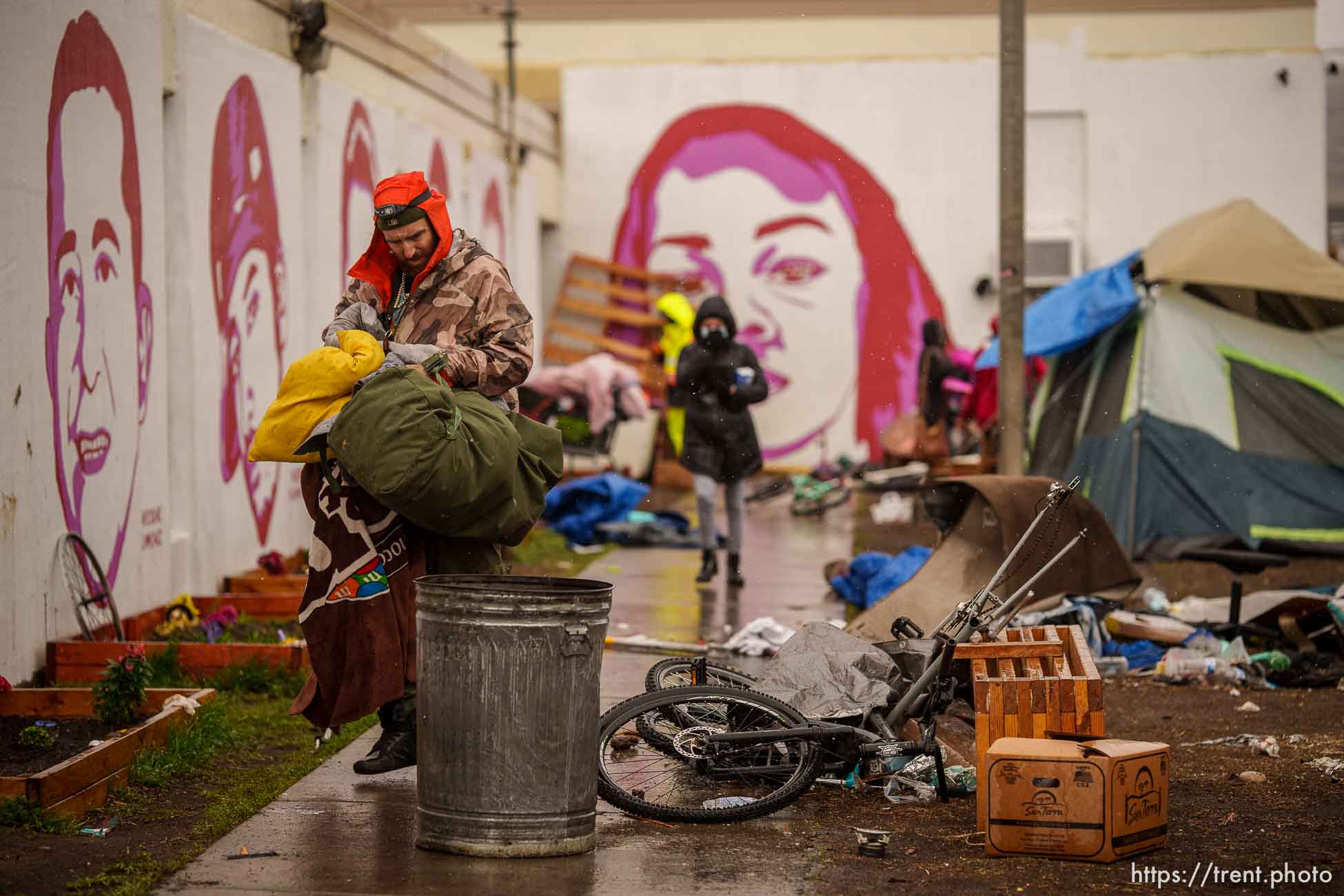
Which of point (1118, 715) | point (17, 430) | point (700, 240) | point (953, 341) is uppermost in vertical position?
point (700, 240)

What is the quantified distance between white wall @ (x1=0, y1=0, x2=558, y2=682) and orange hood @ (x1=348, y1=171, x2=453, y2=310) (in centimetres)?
224

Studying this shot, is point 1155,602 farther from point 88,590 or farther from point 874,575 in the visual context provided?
point 88,590

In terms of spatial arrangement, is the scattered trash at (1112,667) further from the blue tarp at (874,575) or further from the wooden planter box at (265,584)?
the wooden planter box at (265,584)

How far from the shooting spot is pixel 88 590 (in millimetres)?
7891

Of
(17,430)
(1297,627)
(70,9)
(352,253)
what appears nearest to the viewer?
(17,430)

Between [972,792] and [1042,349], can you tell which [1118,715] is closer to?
[972,792]

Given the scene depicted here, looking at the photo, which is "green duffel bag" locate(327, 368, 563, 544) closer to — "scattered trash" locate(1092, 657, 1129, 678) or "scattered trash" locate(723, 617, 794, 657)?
"scattered trash" locate(723, 617, 794, 657)

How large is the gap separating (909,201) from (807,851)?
62.1 ft

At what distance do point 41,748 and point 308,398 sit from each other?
6.16ft

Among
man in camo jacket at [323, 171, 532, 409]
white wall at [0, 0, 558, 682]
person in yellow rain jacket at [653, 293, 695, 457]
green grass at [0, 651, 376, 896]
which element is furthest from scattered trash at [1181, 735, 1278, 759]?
person in yellow rain jacket at [653, 293, 695, 457]

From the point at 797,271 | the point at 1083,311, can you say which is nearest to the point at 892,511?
the point at 1083,311

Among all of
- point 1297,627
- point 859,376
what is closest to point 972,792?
point 1297,627

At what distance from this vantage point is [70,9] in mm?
7828

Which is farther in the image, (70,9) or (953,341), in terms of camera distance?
(953,341)
